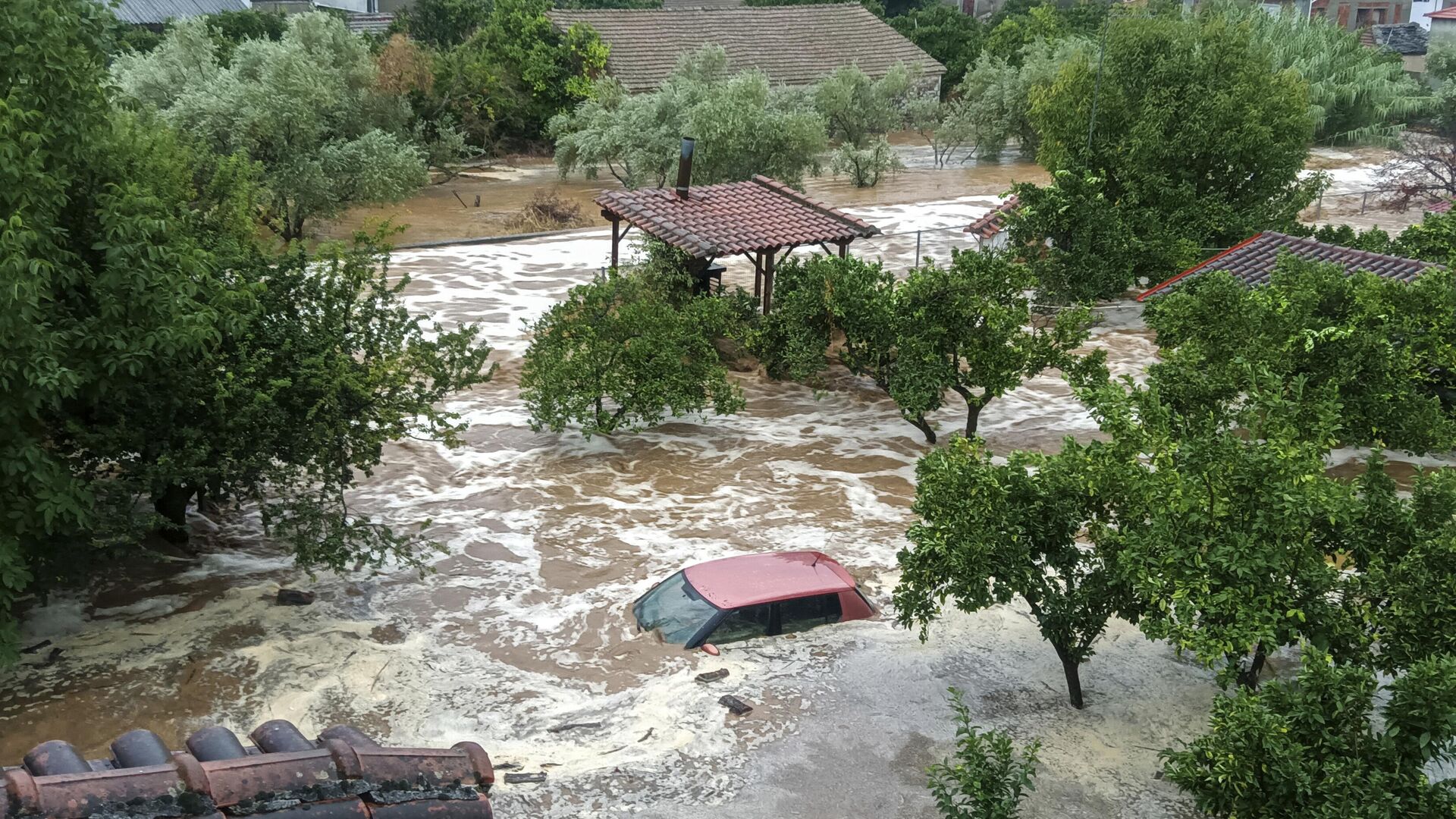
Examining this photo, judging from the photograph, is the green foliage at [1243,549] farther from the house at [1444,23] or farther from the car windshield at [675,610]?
the house at [1444,23]

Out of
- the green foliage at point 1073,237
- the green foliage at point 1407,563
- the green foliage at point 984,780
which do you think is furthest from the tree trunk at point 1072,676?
the green foliage at point 1073,237

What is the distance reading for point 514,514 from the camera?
677 inches

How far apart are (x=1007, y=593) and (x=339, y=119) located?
96.7 ft

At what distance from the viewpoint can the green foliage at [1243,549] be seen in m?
8.95

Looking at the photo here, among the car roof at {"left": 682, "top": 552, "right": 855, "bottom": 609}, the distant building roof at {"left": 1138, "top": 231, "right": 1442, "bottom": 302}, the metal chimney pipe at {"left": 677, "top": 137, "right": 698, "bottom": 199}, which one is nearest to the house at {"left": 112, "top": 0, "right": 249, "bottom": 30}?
the metal chimney pipe at {"left": 677, "top": 137, "right": 698, "bottom": 199}

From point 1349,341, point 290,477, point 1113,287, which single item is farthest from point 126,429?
point 1113,287

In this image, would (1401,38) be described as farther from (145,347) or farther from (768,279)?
(145,347)

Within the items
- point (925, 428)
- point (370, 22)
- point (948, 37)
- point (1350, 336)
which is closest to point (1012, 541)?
point (1350, 336)

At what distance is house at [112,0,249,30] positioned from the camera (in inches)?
1928

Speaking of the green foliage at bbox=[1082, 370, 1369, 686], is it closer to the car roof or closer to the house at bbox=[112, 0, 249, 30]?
the car roof

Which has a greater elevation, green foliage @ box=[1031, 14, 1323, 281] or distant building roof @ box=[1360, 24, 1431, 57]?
distant building roof @ box=[1360, 24, 1431, 57]

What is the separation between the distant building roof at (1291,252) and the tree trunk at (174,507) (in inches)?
634

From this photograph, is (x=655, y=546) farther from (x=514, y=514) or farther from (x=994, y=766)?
(x=994, y=766)

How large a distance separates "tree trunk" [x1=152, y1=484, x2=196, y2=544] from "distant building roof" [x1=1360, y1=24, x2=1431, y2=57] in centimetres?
6643
